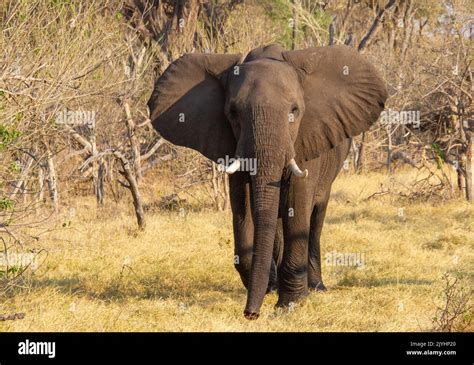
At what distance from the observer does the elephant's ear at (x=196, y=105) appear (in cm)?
807

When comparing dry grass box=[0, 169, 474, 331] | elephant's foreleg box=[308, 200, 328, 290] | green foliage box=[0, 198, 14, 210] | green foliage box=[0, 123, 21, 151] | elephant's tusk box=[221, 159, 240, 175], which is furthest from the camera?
elephant's foreleg box=[308, 200, 328, 290]

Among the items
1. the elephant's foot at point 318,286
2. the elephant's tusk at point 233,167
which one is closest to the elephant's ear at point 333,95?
the elephant's tusk at point 233,167

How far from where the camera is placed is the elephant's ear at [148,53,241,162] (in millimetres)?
8070

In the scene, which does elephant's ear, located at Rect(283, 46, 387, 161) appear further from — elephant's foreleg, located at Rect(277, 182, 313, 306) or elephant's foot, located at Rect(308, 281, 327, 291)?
elephant's foot, located at Rect(308, 281, 327, 291)

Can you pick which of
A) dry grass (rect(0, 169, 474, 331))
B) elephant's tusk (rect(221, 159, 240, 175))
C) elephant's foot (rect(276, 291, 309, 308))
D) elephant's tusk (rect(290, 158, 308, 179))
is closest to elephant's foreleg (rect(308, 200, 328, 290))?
dry grass (rect(0, 169, 474, 331))

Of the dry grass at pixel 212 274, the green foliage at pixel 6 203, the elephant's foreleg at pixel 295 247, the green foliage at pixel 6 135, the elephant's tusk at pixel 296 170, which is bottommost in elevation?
the dry grass at pixel 212 274

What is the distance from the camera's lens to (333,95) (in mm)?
8250

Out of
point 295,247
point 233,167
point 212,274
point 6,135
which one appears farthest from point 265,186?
point 212,274

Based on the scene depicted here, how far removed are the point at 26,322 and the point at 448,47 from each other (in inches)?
425

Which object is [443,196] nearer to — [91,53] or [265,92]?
[91,53]

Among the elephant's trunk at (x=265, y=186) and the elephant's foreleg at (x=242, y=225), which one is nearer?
the elephant's trunk at (x=265, y=186)

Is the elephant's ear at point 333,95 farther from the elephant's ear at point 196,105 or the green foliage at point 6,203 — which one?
the green foliage at point 6,203

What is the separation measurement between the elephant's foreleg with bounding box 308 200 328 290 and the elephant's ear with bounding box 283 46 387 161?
1.62 metres

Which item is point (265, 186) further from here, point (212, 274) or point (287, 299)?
point (212, 274)
